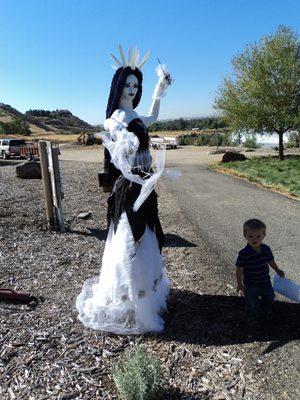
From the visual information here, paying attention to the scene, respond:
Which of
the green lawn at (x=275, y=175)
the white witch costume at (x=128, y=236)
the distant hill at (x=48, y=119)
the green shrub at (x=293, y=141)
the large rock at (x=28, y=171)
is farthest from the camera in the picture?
the distant hill at (x=48, y=119)

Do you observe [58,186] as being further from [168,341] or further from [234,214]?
[168,341]

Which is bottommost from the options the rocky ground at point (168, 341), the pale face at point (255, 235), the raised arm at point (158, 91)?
the rocky ground at point (168, 341)

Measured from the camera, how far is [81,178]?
15094 millimetres

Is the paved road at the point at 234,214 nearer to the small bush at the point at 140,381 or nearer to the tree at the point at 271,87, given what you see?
the small bush at the point at 140,381

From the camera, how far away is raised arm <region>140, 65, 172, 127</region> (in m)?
4.02

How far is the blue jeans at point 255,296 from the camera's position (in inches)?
151

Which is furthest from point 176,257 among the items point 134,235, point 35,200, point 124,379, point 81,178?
point 81,178

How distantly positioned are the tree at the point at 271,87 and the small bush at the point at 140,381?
18999 mm

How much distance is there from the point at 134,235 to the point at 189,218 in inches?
196

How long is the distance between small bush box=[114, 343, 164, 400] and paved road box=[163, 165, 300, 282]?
2.67 m

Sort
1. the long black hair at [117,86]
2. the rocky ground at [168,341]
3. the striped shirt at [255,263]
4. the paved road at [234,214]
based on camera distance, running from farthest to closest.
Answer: the paved road at [234,214] → the striped shirt at [255,263] → the long black hair at [117,86] → the rocky ground at [168,341]

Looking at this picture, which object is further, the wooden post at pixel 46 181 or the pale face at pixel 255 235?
the wooden post at pixel 46 181

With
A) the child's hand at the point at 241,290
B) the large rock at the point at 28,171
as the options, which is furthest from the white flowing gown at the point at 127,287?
the large rock at the point at 28,171

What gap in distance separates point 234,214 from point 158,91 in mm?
5144
